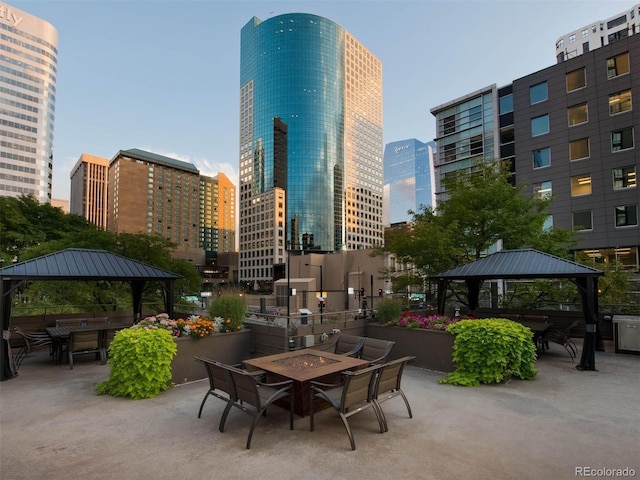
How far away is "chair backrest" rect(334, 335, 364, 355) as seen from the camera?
23.5 feet

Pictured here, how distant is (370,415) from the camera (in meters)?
5.53

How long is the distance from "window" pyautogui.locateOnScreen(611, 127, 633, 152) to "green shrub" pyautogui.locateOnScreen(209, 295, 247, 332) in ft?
99.6

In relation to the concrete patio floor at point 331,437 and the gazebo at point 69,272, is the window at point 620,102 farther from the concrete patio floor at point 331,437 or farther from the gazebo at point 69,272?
the gazebo at point 69,272

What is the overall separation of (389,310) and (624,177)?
26.3 meters

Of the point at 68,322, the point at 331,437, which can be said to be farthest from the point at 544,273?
the point at 68,322

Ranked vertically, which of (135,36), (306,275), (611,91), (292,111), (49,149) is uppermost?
(292,111)

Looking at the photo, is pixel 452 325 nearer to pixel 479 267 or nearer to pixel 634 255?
pixel 479 267

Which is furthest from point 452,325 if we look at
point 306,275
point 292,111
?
point 292,111

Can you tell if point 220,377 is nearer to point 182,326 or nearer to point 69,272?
point 182,326

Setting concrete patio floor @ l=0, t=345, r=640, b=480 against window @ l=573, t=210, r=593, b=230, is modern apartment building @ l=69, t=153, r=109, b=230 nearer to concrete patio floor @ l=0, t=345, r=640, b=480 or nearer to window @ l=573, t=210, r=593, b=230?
window @ l=573, t=210, r=593, b=230

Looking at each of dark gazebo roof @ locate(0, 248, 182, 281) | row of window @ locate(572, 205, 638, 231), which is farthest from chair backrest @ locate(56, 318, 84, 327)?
row of window @ locate(572, 205, 638, 231)

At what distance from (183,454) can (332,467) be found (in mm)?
1759

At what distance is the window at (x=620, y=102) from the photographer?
26.2 metres

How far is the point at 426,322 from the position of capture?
922 cm
